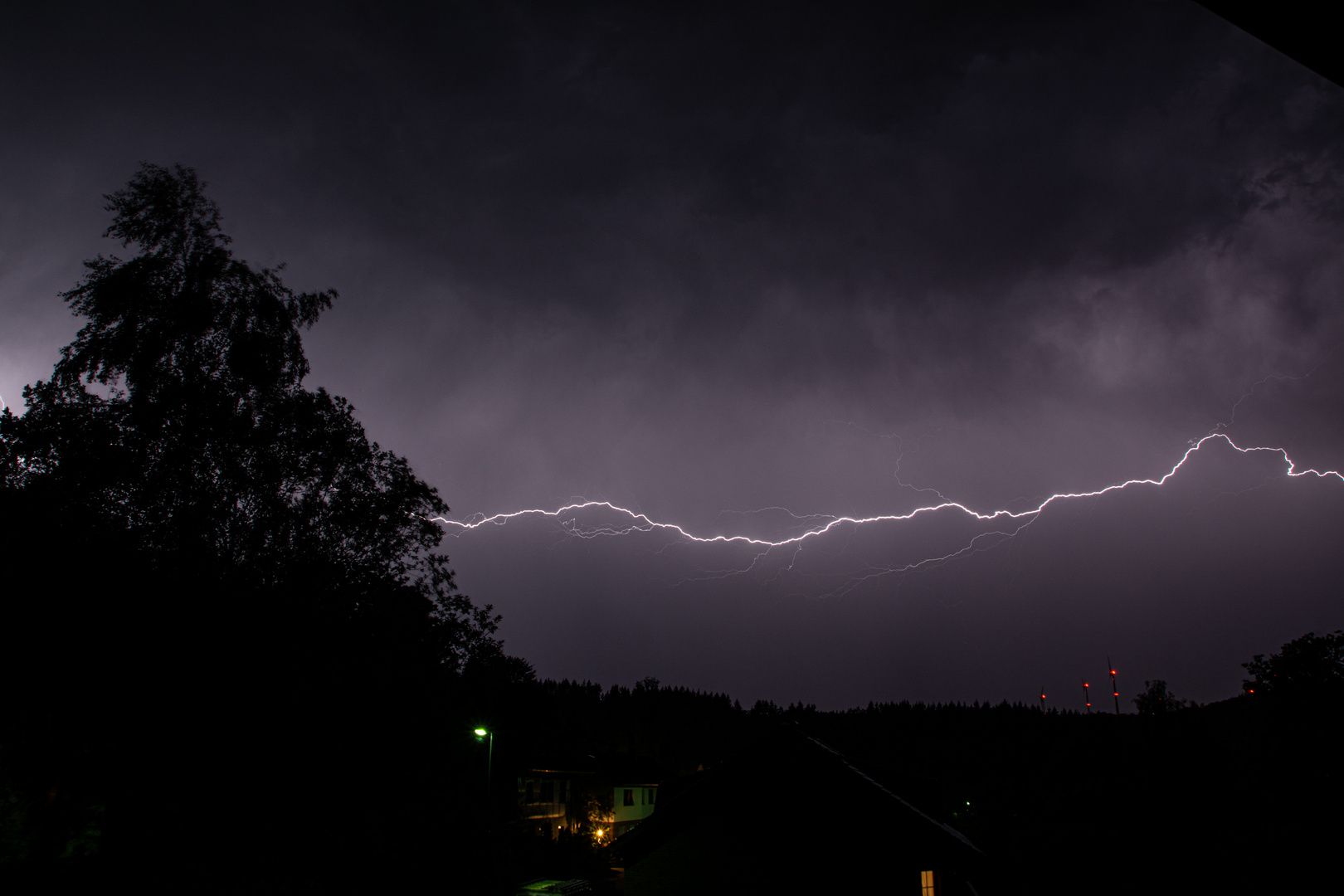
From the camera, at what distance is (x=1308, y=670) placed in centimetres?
2177

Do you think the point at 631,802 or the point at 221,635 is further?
the point at 631,802

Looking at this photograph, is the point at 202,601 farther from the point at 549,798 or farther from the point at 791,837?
the point at 549,798

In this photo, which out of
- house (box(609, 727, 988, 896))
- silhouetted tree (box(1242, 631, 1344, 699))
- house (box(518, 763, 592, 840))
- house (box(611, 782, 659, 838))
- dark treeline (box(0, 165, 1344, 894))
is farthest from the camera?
house (box(611, 782, 659, 838))

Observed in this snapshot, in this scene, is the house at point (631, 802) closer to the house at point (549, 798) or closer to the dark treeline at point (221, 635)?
the house at point (549, 798)

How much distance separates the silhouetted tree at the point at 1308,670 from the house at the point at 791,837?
69.8ft

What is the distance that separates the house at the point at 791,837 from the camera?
7867 millimetres

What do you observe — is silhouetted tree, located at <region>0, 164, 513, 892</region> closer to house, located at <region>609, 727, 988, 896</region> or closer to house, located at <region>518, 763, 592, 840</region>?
house, located at <region>609, 727, 988, 896</region>

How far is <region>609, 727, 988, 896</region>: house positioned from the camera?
310 inches

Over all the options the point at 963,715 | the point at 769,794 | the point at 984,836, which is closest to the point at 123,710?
the point at 769,794

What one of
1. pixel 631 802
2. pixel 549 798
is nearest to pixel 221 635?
pixel 549 798

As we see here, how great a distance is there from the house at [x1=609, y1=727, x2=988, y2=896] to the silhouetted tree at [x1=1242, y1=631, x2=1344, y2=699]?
21.3 m

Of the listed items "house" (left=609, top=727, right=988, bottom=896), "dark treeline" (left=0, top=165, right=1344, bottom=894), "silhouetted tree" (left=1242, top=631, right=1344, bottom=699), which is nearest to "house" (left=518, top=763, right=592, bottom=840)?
"dark treeline" (left=0, top=165, right=1344, bottom=894)

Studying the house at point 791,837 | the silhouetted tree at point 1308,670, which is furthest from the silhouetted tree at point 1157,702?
the house at point 791,837

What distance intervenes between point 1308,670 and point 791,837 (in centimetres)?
2503
